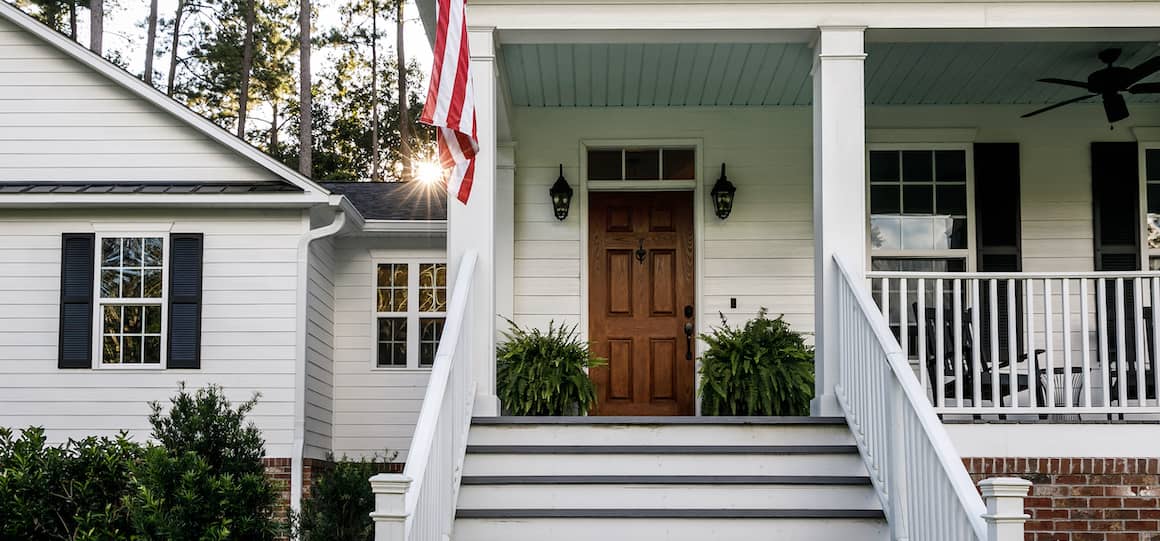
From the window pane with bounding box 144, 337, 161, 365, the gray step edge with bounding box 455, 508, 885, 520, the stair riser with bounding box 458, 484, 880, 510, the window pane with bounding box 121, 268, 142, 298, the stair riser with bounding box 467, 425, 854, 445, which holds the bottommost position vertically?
the gray step edge with bounding box 455, 508, 885, 520

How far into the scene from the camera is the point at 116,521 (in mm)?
7438

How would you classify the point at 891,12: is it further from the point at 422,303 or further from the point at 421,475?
the point at 422,303

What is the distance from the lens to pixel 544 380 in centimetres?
760

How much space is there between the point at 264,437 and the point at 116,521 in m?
2.99

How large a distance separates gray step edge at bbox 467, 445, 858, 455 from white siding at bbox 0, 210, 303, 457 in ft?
15.1

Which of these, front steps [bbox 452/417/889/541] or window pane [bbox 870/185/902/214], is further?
window pane [bbox 870/185/902/214]

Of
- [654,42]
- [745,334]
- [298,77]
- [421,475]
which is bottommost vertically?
[421,475]

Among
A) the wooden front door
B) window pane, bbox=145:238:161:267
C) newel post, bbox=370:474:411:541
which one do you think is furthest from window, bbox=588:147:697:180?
newel post, bbox=370:474:411:541

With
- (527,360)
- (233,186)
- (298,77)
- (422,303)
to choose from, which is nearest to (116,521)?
(527,360)

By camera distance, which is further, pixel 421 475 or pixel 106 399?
pixel 106 399

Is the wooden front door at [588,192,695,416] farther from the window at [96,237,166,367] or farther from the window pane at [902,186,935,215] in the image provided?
the window at [96,237,166,367]

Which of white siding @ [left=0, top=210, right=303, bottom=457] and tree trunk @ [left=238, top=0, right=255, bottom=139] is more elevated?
tree trunk @ [left=238, top=0, right=255, bottom=139]

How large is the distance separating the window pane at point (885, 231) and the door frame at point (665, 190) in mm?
1253

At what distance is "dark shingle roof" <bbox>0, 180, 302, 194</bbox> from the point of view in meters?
10.5
